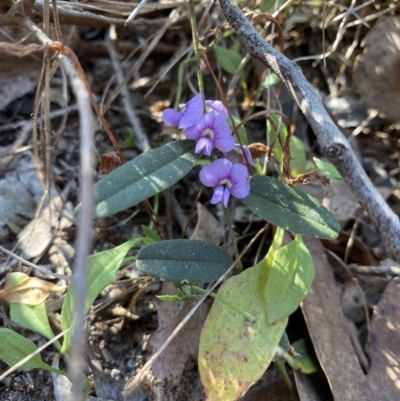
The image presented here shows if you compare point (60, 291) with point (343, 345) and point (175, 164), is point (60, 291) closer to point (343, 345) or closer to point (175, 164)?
point (175, 164)

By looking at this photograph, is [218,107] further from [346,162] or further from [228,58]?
[228,58]

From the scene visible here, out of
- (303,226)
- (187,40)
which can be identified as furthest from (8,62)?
(303,226)

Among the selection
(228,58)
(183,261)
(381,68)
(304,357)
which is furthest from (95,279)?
Answer: (381,68)

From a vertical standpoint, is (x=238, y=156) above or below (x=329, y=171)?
above

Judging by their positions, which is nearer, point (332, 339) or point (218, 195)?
point (218, 195)

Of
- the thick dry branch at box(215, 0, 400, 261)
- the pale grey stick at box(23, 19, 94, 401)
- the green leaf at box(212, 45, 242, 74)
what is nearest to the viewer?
the pale grey stick at box(23, 19, 94, 401)

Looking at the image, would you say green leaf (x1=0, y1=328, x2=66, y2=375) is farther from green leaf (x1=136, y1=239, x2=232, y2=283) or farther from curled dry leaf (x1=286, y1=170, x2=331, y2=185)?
curled dry leaf (x1=286, y1=170, x2=331, y2=185)

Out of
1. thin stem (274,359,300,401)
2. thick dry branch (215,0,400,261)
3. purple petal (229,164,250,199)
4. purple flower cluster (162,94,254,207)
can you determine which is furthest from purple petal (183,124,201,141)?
thin stem (274,359,300,401)

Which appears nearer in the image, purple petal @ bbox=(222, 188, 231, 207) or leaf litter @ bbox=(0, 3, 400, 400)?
purple petal @ bbox=(222, 188, 231, 207)
